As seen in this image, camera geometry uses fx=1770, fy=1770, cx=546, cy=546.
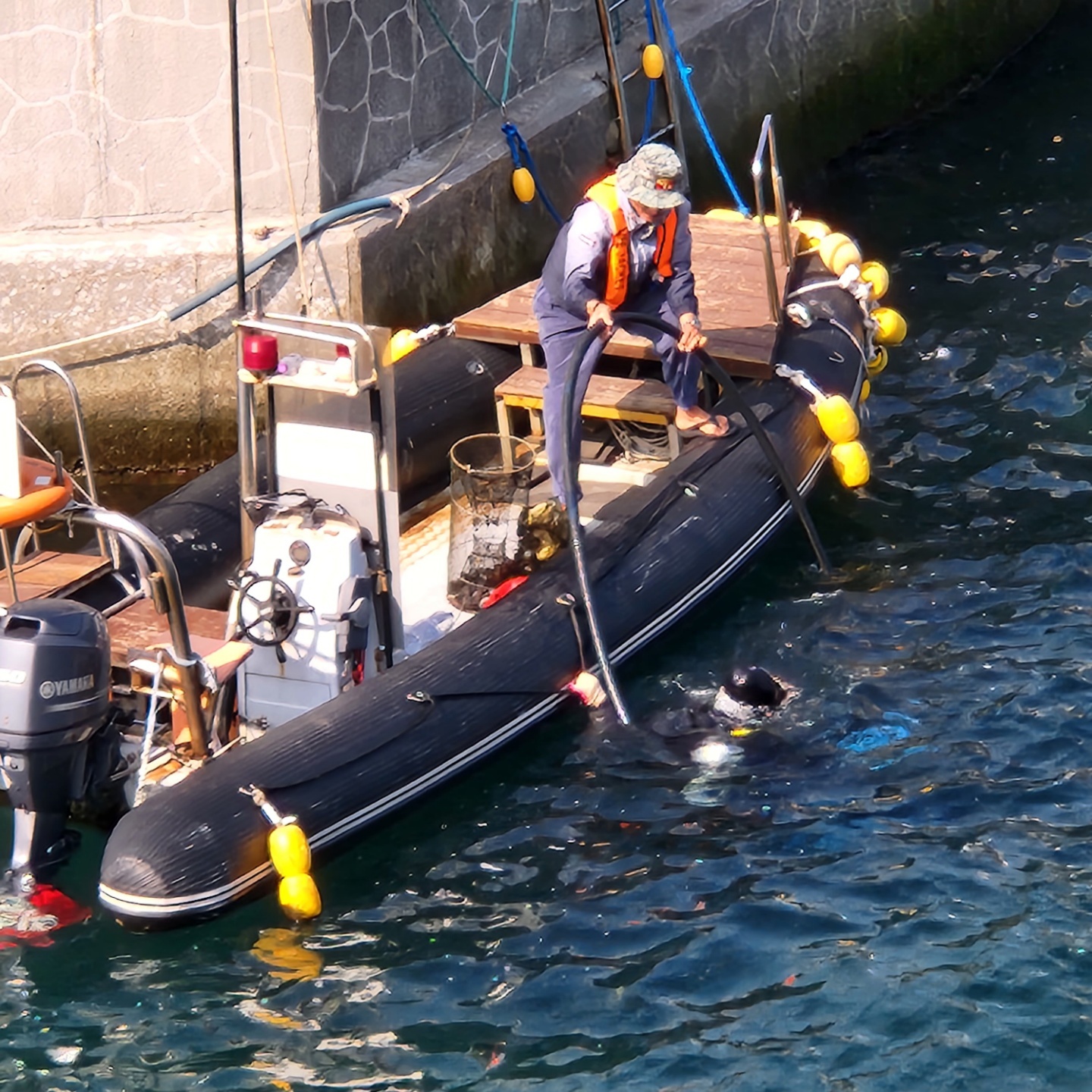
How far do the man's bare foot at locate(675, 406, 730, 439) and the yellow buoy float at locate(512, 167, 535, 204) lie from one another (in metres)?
2.36

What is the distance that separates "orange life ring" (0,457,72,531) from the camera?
5547 millimetres

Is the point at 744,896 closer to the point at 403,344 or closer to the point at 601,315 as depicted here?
the point at 601,315

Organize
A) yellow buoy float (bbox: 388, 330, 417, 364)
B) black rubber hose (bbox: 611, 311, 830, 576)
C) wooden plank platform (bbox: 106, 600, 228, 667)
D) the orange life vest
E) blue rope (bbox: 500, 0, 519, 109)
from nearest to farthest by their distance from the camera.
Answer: wooden plank platform (bbox: 106, 600, 228, 667), the orange life vest, black rubber hose (bbox: 611, 311, 830, 576), yellow buoy float (bbox: 388, 330, 417, 364), blue rope (bbox: 500, 0, 519, 109)

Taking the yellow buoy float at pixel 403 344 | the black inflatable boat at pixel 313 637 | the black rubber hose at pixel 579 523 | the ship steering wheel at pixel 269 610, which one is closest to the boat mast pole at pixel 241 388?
the black inflatable boat at pixel 313 637

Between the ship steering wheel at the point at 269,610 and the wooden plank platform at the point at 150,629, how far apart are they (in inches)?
5.3

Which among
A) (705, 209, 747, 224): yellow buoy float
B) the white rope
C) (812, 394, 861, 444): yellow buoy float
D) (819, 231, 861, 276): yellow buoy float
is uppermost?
(705, 209, 747, 224): yellow buoy float

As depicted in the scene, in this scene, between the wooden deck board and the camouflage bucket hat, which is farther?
the wooden deck board

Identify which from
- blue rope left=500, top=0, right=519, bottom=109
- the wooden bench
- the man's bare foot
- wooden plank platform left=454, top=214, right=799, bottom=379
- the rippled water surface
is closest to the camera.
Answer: the rippled water surface

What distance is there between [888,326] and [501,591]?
3.11 meters

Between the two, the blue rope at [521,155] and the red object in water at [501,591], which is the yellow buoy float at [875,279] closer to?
the blue rope at [521,155]

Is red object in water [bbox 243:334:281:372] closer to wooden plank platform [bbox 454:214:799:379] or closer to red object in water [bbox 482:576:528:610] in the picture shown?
red object in water [bbox 482:576:528:610]

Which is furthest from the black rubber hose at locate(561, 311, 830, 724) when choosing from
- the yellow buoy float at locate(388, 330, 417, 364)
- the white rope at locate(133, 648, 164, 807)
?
the white rope at locate(133, 648, 164, 807)

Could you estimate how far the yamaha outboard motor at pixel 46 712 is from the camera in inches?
216

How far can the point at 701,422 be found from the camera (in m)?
7.70
